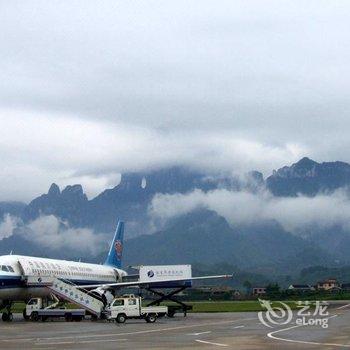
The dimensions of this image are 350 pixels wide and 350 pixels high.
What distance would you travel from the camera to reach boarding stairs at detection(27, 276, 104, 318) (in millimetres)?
61594

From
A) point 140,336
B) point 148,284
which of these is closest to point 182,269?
point 148,284

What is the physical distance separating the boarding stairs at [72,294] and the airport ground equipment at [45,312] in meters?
1.31

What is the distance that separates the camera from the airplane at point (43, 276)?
2421 inches

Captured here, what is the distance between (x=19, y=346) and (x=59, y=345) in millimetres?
1859

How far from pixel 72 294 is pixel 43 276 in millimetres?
4958

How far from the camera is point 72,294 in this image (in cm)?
6244

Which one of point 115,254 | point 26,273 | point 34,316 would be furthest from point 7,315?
point 115,254

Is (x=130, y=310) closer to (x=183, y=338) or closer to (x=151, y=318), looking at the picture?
(x=151, y=318)

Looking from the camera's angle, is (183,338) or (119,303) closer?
(183,338)

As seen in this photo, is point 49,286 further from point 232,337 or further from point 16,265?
point 232,337
